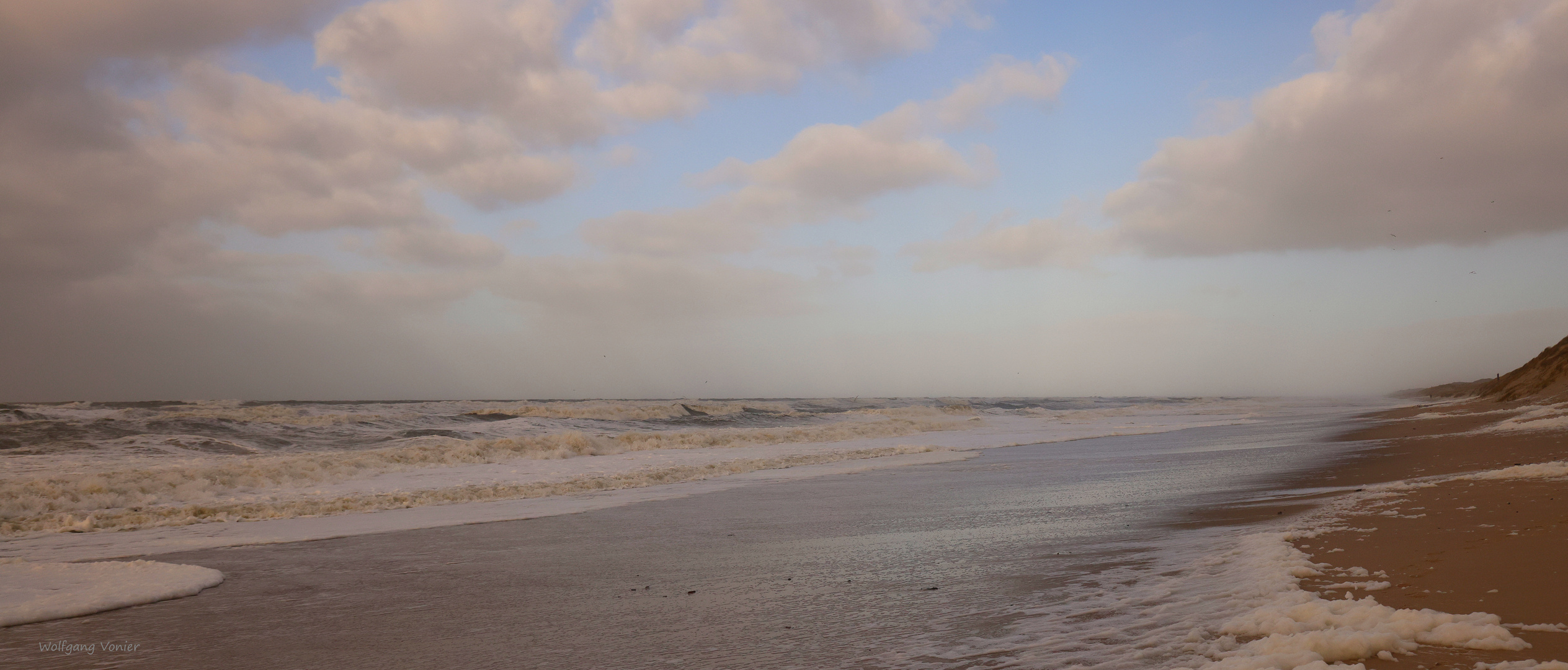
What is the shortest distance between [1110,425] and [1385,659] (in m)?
31.5

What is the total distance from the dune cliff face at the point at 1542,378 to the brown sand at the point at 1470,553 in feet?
76.1

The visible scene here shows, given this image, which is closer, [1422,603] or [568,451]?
[1422,603]

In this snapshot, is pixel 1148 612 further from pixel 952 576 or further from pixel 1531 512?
pixel 1531 512

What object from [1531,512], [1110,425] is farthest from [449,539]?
[1110,425]

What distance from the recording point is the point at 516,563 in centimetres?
610

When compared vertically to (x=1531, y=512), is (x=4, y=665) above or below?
below

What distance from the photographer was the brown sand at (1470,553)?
116 inches

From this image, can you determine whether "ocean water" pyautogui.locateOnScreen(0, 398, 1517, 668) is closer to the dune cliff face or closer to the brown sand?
the brown sand

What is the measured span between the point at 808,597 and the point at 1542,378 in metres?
36.9

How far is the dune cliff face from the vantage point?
2642 centimetres

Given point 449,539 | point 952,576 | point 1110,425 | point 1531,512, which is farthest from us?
point 1110,425

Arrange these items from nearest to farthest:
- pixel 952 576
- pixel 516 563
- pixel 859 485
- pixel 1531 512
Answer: pixel 952 576, pixel 1531 512, pixel 516 563, pixel 859 485

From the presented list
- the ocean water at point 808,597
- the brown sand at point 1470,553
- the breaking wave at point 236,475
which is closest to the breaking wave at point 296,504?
the breaking wave at point 236,475

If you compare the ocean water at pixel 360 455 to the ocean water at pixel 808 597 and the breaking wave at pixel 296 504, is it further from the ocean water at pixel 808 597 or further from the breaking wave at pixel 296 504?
the ocean water at pixel 808 597
